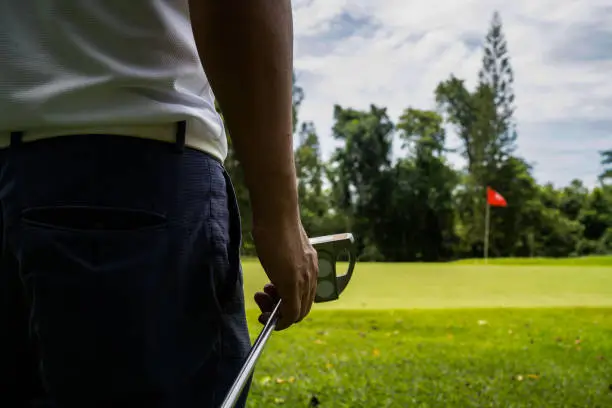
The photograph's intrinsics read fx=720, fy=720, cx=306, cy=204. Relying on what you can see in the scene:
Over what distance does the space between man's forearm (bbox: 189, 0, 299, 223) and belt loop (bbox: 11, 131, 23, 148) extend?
0.19 metres

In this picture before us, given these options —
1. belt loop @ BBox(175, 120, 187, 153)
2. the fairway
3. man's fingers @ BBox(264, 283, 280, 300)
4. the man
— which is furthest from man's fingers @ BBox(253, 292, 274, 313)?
the fairway

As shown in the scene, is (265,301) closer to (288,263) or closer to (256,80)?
(288,263)

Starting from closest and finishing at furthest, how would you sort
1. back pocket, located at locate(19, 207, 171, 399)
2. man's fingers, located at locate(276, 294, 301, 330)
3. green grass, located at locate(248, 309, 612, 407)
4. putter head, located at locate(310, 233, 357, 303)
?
back pocket, located at locate(19, 207, 171, 399), man's fingers, located at locate(276, 294, 301, 330), putter head, located at locate(310, 233, 357, 303), green grass, located at locate(248, 309, 612, 407)

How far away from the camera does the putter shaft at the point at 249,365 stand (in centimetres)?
66

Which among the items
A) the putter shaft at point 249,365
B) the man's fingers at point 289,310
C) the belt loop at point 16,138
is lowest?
the putter shaft at point 249,365

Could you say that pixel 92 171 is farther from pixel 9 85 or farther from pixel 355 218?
pixel 355 218

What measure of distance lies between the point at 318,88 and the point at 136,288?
15.8 meters

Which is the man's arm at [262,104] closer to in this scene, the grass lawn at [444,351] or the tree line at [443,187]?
the grass lawn at [444,351]

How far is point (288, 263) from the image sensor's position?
76 cm

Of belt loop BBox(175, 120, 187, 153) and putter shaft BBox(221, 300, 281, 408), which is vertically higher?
belt loop BBox(175, 120, 187, 153)

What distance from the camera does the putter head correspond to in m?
0.96

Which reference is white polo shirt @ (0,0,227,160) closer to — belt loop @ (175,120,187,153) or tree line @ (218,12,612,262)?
belt loop @ (175,120,187,153)

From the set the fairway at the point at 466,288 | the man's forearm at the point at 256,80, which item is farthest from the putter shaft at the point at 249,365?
the fairway at the point at 466,288

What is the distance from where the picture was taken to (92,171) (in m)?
0.67
